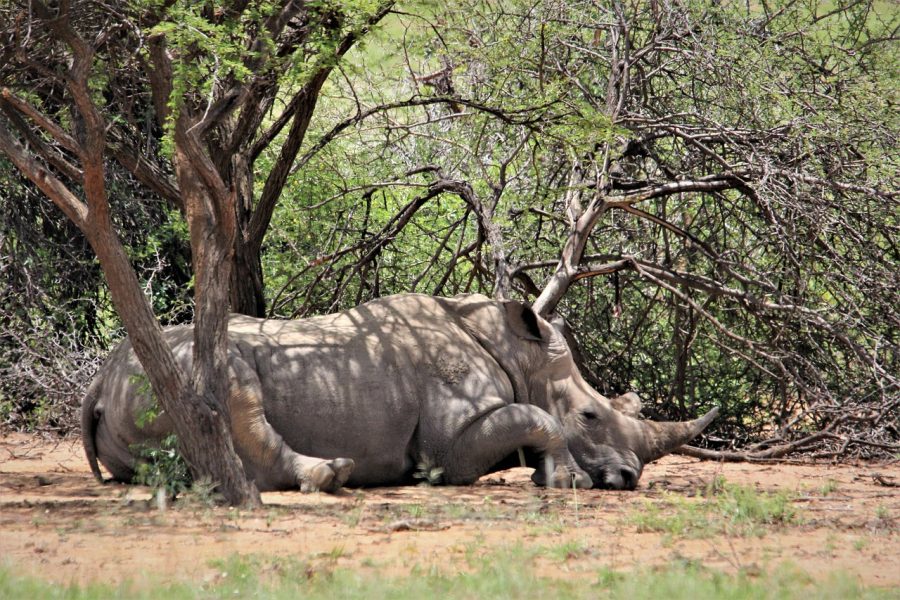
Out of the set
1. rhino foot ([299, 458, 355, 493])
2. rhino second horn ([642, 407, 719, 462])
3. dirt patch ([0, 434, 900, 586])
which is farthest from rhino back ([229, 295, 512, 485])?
rhino second horn ([642, 407, 719, 462])

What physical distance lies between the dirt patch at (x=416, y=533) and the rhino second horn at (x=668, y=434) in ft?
2.22

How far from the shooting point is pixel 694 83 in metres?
9.98

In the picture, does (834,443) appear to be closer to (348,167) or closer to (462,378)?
(462,378)

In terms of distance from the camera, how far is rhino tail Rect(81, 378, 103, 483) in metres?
7.71

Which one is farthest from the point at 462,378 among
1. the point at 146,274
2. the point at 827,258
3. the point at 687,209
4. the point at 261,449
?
the point at 146,274

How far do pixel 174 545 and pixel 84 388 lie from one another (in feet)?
15.0

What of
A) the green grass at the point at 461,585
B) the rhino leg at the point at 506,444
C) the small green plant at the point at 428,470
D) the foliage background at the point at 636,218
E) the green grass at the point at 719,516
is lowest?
the green grass at the point at 461,585

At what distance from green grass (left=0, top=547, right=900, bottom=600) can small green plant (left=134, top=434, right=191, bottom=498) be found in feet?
6.63

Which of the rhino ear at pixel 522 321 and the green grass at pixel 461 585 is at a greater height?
the rhino ear at pixel 522 321

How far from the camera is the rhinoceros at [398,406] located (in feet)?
24.3

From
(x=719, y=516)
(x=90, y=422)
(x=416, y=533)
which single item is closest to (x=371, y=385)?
(x=90, y=422)

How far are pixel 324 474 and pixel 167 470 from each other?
95cm

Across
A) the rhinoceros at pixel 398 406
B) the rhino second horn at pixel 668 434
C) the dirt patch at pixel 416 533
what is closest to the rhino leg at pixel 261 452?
the rhinoceros at pixel 398 406

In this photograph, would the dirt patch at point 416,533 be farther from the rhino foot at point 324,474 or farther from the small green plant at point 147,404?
the small green plant at point 147,404
